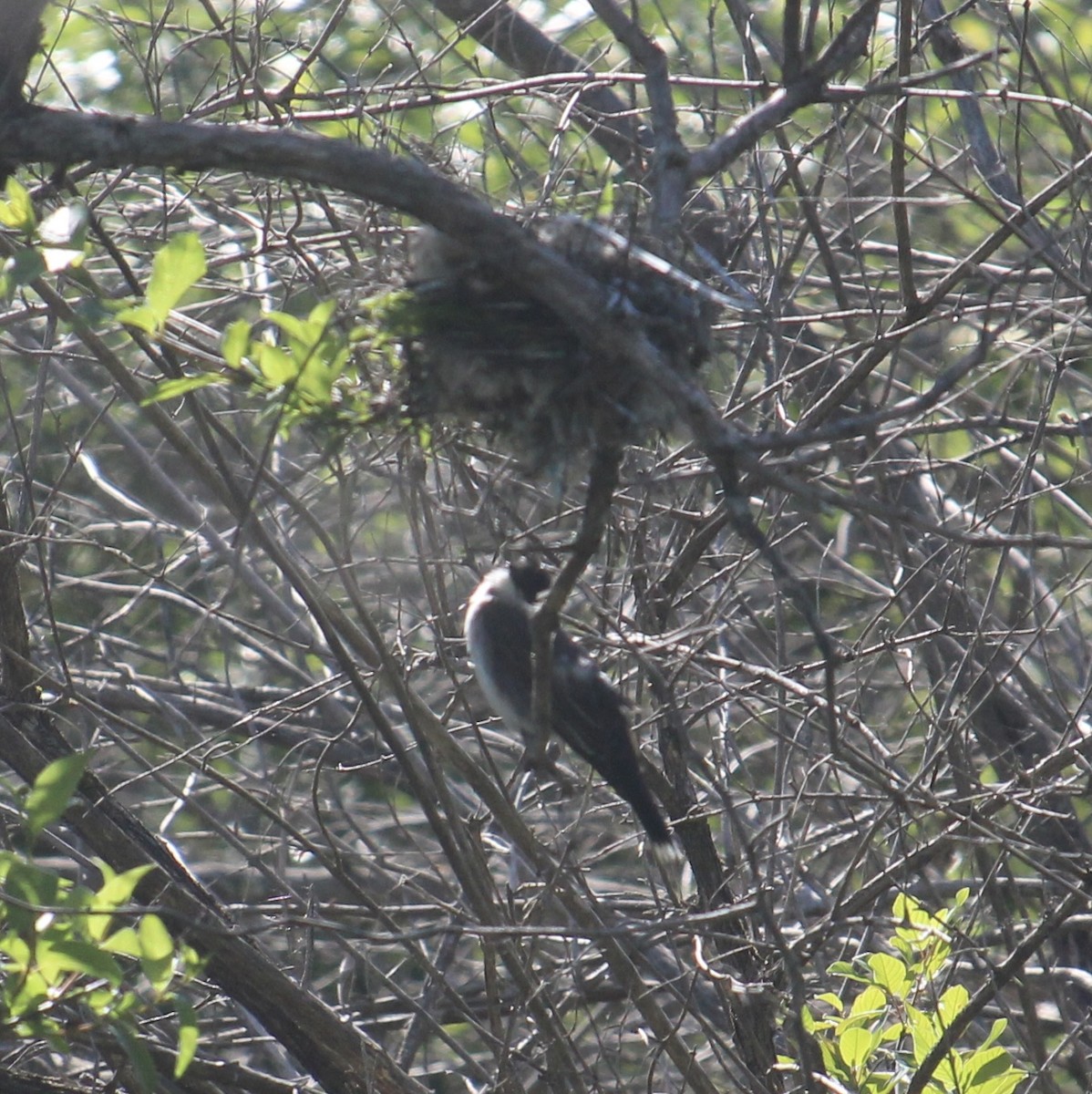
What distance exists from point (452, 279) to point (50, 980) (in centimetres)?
150

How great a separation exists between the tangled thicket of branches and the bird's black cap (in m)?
0.16

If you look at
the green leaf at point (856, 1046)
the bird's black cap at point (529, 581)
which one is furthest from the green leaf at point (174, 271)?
the green leaf at point (856, 1046)

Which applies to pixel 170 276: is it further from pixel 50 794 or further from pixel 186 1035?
pixel 186 1035

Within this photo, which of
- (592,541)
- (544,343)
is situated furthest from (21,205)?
(592,541)

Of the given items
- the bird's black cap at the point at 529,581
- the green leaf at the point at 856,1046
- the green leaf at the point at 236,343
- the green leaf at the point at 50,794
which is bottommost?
the green leaf at the point at 856,1046

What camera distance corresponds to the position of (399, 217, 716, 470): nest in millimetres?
2586

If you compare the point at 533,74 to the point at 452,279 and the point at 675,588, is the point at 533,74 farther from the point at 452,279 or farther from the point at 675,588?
the point at 452,279

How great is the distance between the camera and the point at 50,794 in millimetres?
2631

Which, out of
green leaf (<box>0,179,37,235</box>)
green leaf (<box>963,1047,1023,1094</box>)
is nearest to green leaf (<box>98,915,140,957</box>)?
green leaf (<box>0,179,37,235</box>)

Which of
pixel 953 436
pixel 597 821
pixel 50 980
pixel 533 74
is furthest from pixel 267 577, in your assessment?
pixel 50 980

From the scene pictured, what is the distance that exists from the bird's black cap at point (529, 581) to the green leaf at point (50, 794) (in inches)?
85.8

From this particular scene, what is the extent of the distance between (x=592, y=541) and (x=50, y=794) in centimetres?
108

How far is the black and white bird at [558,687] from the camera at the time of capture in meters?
4.29

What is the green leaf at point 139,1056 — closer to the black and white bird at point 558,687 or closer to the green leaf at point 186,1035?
the green leaf at point 186,1035
